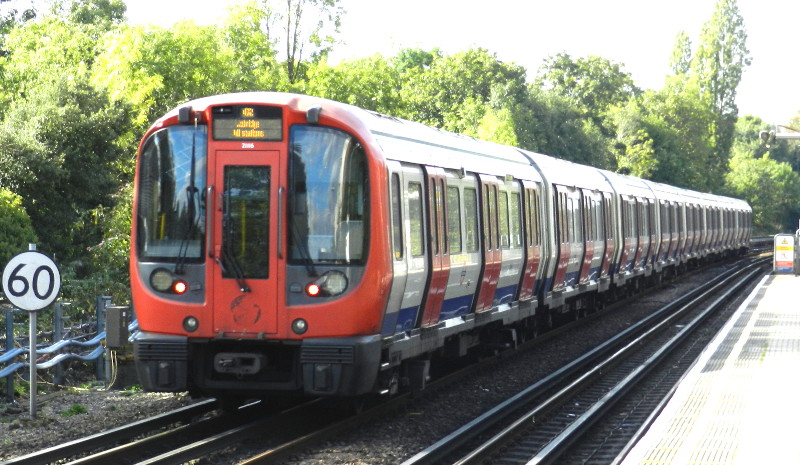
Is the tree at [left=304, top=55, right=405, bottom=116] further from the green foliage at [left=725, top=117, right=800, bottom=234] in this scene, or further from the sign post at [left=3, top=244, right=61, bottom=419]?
the green foliage at [left=725, top=117, right=800, bottom=234]

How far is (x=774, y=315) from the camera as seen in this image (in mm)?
21453

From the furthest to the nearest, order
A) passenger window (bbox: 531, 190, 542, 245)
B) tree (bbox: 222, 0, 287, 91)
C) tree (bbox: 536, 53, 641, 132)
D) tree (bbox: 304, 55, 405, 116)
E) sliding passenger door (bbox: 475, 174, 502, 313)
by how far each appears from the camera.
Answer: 1. tree (bbox: 536, 53, 641, 132)
2. tree (bbox: 304, 55, 405, 116)
3. tree (bbox: 222, 0, 287, 91)
4. passenger window (bbox: 531, 190, 542, 245)
5. sliding passenger door (bbox: 475, 174, 502, 313)

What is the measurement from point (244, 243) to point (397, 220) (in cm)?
148

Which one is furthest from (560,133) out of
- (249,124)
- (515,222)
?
(249,124)

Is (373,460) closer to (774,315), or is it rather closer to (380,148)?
(380,148)

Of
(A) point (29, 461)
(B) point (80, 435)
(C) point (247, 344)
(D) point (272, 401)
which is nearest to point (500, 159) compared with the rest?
(D) point (272, 401)

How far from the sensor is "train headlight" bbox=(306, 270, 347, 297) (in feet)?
34.0

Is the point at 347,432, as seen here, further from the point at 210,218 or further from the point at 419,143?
the point at 419,143

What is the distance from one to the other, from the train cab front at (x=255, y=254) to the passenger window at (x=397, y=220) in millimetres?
591

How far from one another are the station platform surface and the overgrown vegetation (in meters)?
10.8

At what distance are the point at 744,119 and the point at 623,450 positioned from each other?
151305 millimetres

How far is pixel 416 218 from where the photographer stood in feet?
38.6

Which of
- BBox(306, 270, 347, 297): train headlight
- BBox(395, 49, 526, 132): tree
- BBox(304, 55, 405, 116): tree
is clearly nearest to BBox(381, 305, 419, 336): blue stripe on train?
BBox(306, 270, 347, 297): train headlight

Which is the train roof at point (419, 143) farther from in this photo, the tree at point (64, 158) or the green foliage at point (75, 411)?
the tree at point (64, 158)
